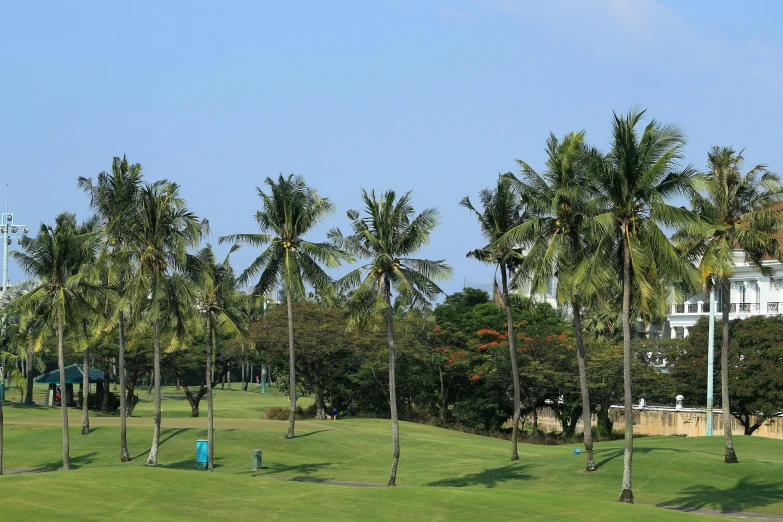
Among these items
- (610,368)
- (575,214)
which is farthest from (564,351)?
(575,214)

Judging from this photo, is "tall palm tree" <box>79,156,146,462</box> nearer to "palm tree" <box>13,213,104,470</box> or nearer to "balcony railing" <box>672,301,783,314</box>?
"palm tree" <box>13,213,104,470</box>

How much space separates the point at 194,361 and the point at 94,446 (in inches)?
1056

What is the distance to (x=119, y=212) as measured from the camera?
48.4 m

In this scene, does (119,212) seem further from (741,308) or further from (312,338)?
(741,308)

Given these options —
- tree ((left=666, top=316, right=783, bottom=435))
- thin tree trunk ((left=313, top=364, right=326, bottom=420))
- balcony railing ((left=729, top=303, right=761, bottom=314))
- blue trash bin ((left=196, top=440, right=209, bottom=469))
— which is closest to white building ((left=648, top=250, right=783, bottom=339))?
balcony railing ((left=729, top=303, right=761, bottom=314))

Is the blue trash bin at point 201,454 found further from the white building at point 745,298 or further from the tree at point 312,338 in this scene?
the white building at point 745,298

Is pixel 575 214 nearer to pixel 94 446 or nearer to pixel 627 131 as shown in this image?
pixel 627 131

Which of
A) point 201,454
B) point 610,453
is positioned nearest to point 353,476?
point 201,454

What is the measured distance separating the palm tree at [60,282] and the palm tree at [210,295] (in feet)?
16.2

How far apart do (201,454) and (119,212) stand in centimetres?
1313

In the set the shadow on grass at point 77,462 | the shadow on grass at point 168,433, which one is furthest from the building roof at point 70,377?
the shadow on grass at point 77,462

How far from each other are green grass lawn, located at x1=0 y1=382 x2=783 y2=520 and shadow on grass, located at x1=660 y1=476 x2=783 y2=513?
0.08m

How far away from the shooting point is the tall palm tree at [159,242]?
1845 inches

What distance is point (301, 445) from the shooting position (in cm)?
5494
